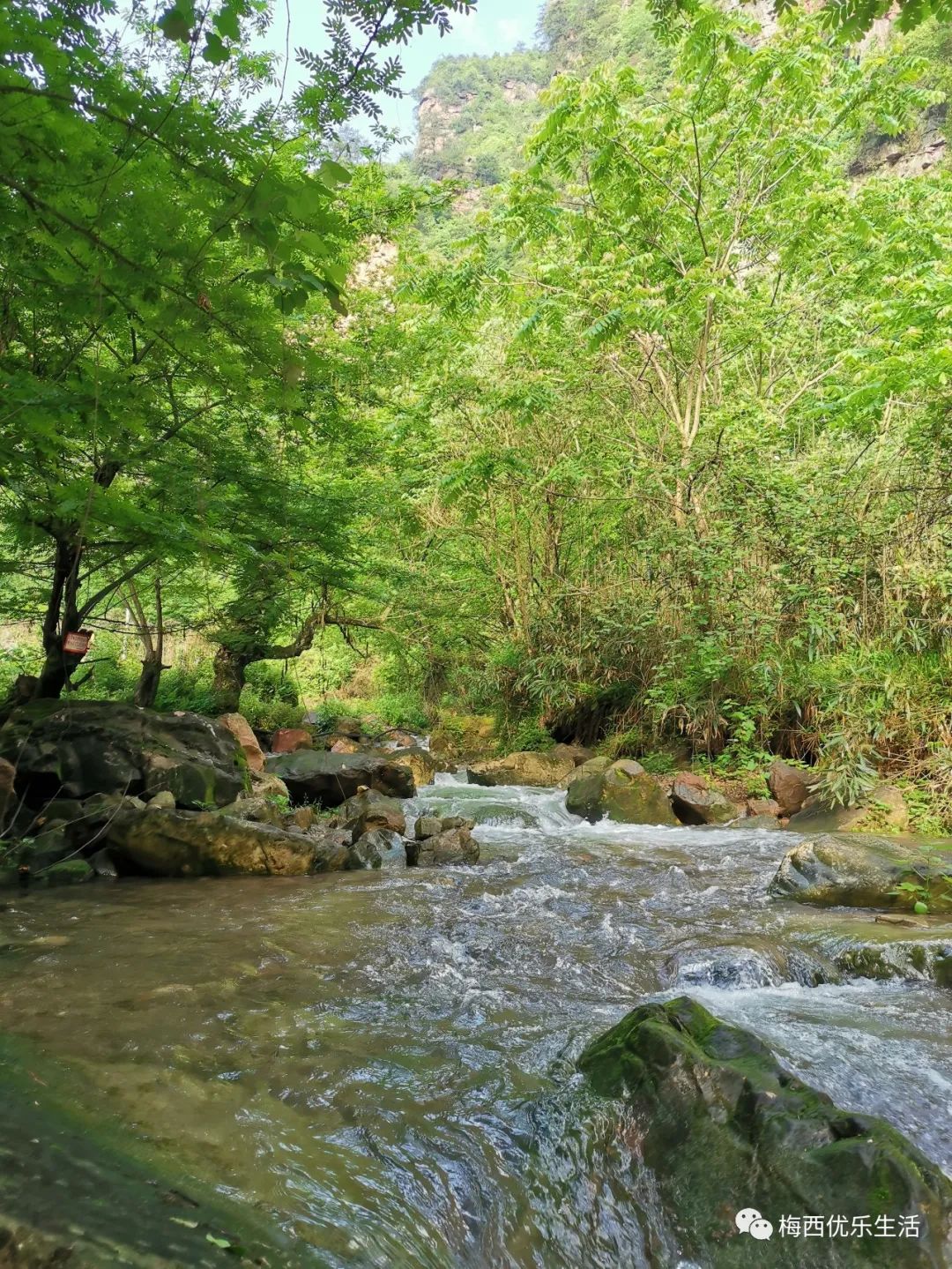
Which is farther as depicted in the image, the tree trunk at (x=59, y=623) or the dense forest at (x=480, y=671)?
the tree trunk at (x=59, y=623)

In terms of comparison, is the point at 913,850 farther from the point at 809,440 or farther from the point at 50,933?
the point at 809,440

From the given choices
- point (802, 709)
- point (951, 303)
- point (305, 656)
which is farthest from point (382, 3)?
point (305, 656)

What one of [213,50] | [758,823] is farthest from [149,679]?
[213,50]

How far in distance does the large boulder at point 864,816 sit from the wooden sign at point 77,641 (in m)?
7.15

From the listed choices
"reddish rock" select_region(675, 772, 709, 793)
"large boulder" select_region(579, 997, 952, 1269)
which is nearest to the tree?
"large boulder" select_region(579, 997, 952, 1269)

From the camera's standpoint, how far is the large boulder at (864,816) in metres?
7.54

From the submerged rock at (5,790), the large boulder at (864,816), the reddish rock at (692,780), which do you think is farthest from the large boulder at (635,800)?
the submerged rock at (5,790)

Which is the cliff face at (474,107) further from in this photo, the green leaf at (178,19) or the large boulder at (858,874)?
the green leaf at (178,19)

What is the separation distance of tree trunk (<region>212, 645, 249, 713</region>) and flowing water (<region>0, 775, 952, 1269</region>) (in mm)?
7396

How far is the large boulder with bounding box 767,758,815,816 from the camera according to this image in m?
8.70

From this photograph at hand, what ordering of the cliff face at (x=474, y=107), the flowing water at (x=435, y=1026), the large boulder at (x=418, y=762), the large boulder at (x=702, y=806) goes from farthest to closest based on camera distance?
the cliff face at (x=474, y=107) → the large boulder at (x=418, y=762) → the large boulder at (x=702, y=806) → the flowing water at (x=435, y=1026)

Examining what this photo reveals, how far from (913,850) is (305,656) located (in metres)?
16.0

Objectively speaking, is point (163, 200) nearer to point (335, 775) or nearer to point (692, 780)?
point (335, 775)

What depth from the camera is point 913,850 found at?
6090mm
